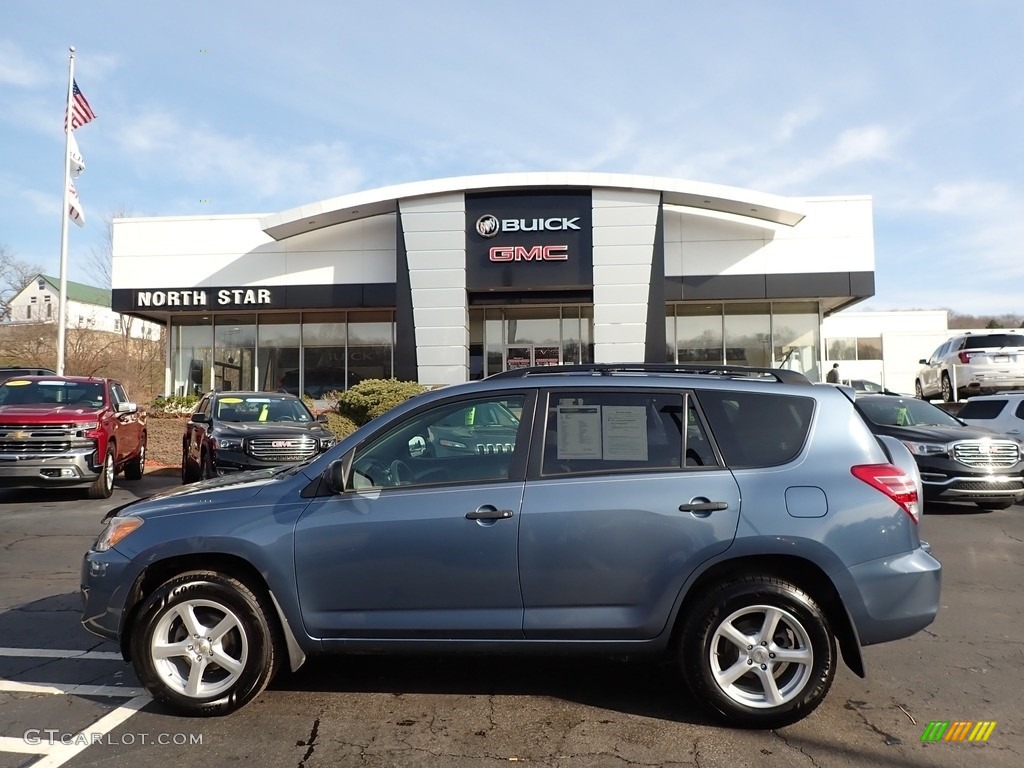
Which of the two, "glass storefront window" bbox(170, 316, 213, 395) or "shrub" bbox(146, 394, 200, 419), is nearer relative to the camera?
"shrub" bbox(146, 394, 200, 419)

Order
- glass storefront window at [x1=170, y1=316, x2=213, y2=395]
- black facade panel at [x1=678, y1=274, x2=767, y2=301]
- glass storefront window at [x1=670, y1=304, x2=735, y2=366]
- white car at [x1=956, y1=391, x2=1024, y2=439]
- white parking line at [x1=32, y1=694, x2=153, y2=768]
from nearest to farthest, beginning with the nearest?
1. white parking line at [x1=32, y1=694, x2=153, y2=768]
2. white car at [x1=956, y1=391, x2=1024, y2=439]
3. black facade panel at [x1=678, y1=274, x2=767, y2=301]
4. glass storefront window at [x1=670, y1=304, x2=735, y2=366]
5. glass storefront window at [x1=170, y1=316, x2=213, y2=395]

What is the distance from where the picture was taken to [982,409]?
14.2 m

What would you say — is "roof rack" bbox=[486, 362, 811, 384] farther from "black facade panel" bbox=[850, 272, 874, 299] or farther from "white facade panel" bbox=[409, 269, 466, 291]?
"black facade panel" bbox=[850, 272, 874, 299]

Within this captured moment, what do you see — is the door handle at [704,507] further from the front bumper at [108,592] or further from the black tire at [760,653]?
the front bumper at [108,592]

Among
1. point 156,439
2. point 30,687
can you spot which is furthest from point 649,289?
point 30,687

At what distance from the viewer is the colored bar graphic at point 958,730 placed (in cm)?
370

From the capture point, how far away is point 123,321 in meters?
48.9

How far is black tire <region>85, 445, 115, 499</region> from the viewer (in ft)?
37.6

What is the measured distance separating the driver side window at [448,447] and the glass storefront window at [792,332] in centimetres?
2191

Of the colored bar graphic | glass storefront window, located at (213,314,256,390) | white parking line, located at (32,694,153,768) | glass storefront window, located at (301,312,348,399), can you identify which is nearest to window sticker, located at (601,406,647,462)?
the colored bar graphic

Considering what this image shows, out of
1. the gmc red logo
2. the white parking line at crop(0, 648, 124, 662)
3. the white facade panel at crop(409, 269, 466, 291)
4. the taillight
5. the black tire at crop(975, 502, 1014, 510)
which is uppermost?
the gmc red logo

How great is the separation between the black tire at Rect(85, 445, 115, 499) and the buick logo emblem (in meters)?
13.0

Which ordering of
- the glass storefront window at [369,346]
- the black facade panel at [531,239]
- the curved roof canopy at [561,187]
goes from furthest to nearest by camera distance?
1. the glass storefront window at [369,346]
2. the black facade panel at [531,239]
3. the curved roof canopy at [561,187]
